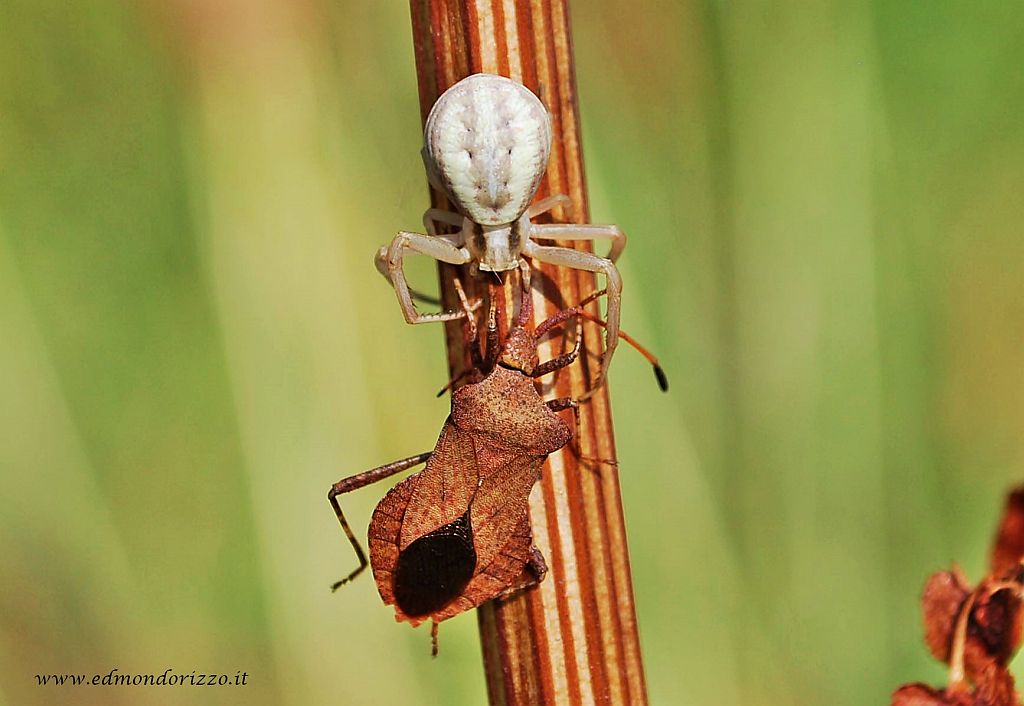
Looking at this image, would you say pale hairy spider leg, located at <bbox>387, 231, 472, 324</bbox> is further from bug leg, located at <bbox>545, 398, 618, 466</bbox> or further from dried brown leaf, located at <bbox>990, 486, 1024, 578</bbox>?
dried brown leaf, located at <bbox>990, 486, 1024, 578</bbox>

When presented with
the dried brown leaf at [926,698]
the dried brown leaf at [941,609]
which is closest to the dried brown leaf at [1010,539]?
the dried brown leaf at [941,609]

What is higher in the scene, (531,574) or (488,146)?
(488,146)

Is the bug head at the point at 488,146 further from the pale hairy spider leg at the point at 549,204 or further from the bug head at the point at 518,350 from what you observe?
the bug head at the point at 518,350

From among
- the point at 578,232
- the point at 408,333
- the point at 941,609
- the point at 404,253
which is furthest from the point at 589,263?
the point at 408,333

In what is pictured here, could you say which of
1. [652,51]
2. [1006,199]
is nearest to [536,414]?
[652,51]

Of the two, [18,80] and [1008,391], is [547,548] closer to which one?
[1008,391]

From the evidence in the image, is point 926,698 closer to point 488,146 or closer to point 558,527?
point 558,527
